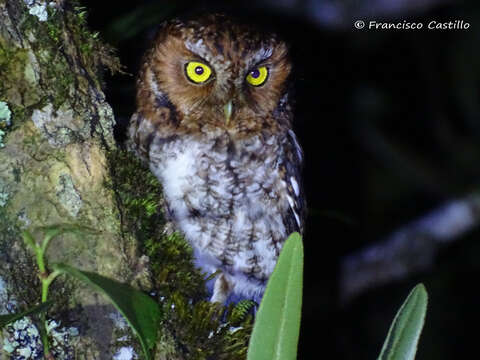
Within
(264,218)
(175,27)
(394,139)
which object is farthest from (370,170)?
(175,27)

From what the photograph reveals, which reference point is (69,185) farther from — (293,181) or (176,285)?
(293,181)

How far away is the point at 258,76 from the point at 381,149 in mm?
1733

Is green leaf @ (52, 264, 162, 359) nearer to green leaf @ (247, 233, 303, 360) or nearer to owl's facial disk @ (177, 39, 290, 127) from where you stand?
green leaf @ (247, 233, 303, 360)

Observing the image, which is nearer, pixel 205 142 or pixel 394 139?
pixel 205 142

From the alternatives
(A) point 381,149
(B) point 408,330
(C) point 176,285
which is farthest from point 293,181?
(A) point 381,149

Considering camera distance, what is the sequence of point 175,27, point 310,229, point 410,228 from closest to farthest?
point 175,27, point 410,228, point 310,229

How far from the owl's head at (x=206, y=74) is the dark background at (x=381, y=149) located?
3.27ft

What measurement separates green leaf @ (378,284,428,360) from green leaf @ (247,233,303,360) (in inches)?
7.1

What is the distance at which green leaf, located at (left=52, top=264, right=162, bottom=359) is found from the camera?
2.70 ft

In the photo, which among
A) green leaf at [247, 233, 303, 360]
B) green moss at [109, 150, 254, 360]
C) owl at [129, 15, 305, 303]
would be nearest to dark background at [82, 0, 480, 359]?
owl at [129, 15, 305, 303]

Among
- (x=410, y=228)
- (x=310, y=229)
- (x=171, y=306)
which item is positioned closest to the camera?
(x=171, y=306)

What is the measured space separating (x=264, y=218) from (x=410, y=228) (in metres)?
1.25

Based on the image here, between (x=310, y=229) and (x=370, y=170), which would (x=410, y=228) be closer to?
(x=310, y=229)

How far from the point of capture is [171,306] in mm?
1181
